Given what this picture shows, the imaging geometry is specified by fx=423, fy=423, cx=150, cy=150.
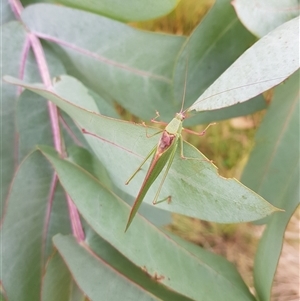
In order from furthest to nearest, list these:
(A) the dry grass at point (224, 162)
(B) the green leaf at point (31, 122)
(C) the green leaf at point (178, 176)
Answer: (A) the dry grass at point (224, 162)
(B) the green leaf at point (31, 122)
(C) the green leaf at point (178, 176)

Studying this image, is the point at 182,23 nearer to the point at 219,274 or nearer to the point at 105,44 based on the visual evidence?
the point at 105,44

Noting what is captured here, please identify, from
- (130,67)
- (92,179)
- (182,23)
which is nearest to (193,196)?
(92,179)

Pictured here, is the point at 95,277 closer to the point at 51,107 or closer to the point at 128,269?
the point at 128,269

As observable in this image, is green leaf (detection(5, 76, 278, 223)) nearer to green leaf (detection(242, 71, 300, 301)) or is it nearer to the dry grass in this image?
green leaf (detection(242, 71, 300, 301))

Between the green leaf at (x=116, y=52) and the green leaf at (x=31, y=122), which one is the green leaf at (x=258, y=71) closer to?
the green leaf at (x=116, y=52)

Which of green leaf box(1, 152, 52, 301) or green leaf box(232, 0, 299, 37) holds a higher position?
green leaf box(232, 0, 299, 37)

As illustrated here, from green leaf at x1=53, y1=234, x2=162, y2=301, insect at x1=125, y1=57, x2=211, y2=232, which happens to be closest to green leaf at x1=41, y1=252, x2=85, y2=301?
green leaf at x1=53, y1=234, x2=162, y2=301

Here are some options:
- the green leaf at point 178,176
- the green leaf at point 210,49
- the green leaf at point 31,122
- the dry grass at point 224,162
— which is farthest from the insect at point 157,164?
the dry grass at point 224,162
